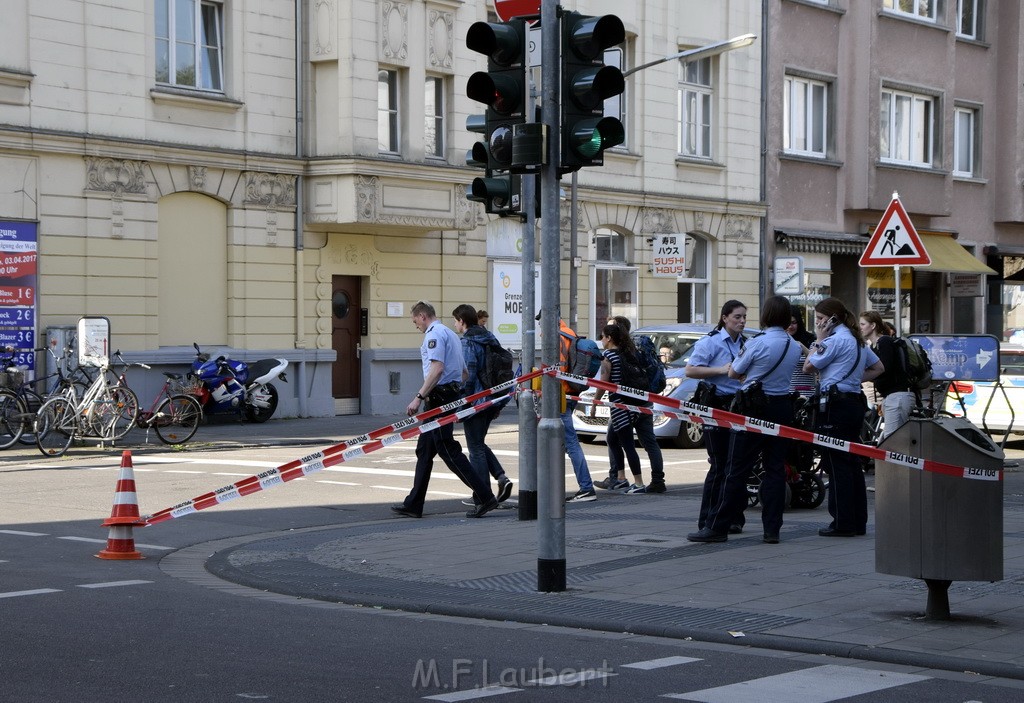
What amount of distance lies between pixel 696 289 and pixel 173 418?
1575 centimetres

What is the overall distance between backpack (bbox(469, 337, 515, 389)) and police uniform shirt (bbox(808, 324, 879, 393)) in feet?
10.0

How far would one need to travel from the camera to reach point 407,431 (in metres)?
11.1

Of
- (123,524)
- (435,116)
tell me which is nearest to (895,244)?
(123,524)

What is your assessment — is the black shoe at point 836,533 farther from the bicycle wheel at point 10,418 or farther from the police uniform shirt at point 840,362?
the bicycle wheel at point 10,418

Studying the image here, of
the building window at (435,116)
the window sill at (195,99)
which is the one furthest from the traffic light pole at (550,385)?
the building window at (435,116)

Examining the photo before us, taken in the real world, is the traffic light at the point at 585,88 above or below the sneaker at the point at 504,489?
above

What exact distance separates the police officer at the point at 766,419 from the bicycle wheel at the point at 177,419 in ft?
37.2

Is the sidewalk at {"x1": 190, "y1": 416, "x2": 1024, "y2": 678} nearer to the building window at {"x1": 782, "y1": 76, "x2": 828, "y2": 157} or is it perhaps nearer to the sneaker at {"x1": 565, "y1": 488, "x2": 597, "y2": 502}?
the sneaker at {"x1": 565, "y1": 488, "x2": 597, "y2": 502}

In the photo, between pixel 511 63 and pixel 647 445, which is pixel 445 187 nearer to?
pixel 647 445

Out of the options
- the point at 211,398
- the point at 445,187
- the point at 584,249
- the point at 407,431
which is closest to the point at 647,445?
the point at 407,431

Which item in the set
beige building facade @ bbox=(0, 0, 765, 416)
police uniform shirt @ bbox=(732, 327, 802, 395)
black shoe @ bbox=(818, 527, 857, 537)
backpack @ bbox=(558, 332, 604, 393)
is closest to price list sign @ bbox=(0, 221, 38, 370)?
beige building facade @ bbox=(0, 0, 765, 416)

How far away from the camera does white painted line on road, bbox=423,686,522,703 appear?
6.30 metres

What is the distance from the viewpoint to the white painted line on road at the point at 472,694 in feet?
20.7

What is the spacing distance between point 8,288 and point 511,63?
14974 mm
